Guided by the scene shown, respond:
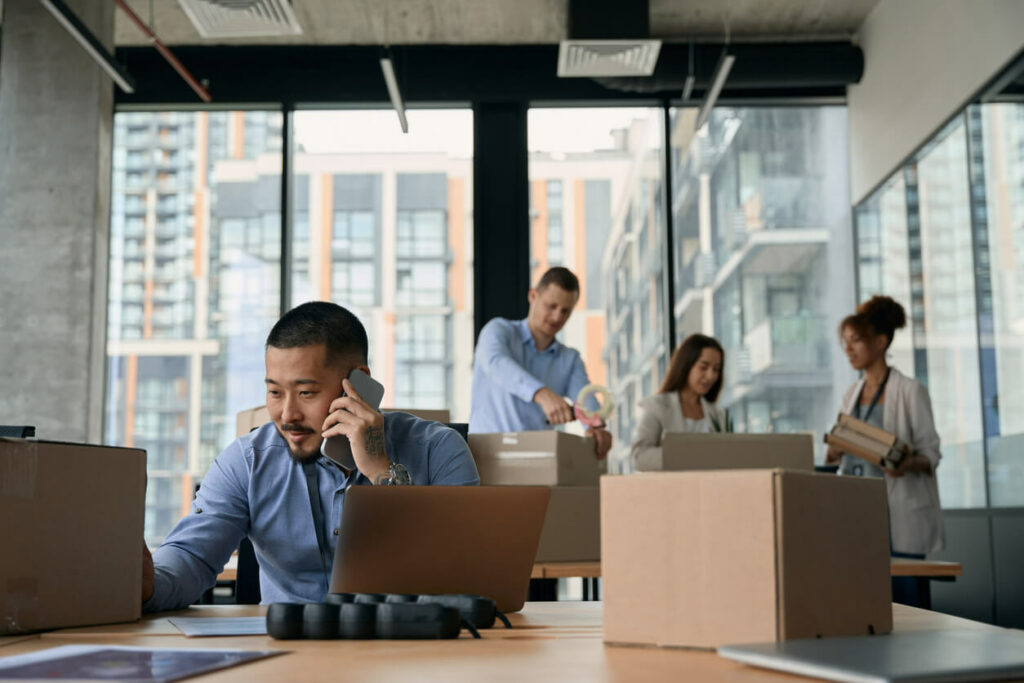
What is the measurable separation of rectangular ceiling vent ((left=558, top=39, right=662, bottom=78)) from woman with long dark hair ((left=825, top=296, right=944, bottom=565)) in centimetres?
187

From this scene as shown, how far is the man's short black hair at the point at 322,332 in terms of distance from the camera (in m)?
1.95

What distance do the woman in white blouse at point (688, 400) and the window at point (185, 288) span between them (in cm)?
324

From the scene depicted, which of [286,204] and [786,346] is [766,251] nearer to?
[786,346]

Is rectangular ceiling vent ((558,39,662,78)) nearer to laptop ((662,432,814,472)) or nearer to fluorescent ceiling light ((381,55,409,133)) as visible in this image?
fluorescent ceiling light ((381,55,409,133))

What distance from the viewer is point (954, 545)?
17.8ft

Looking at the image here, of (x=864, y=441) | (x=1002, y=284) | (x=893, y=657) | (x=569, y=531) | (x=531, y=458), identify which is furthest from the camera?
(x=1002, y=284)

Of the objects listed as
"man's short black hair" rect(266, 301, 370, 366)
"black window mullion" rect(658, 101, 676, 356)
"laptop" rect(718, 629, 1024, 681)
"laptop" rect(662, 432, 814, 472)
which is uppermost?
"black window mullion" rect(658, 101, 676, 356)

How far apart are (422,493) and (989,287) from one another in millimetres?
4309

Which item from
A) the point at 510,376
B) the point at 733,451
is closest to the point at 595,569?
the point at 733,451

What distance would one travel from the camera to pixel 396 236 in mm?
7266

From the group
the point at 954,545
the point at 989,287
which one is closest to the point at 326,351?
the point at 989,287

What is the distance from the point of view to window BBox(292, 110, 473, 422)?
709 cm

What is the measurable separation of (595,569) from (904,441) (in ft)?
6.76

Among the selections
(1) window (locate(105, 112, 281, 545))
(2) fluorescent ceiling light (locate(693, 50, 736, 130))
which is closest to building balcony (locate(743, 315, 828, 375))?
(2) fluorescent ceiling light (locate(693, 50, 736, 130))
